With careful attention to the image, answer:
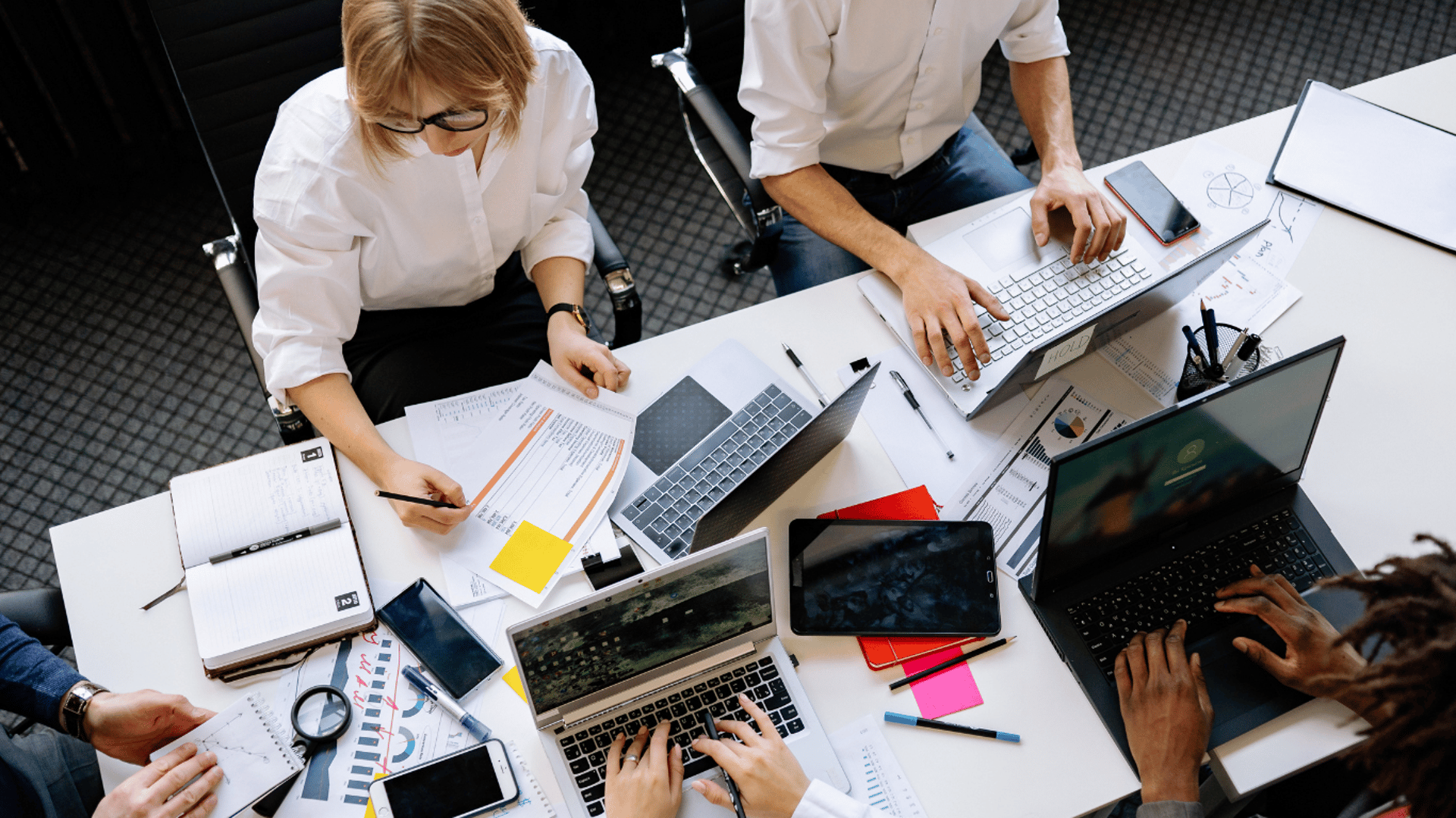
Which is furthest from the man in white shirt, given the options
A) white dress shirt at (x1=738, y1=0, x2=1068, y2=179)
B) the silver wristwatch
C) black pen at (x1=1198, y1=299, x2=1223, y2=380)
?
the silver wristwatch

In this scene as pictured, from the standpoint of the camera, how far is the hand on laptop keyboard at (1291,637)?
1.28 m

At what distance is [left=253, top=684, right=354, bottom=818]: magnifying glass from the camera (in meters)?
1.25

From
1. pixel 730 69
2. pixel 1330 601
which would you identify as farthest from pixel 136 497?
pixel 1330 601

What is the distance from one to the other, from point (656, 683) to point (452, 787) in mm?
278

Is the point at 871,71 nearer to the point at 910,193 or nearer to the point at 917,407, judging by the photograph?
the point at 910,193

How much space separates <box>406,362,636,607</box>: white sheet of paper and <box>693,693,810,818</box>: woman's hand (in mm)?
325

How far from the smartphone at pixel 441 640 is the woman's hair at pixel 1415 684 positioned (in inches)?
39.7

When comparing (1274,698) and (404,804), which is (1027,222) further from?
(404,804)

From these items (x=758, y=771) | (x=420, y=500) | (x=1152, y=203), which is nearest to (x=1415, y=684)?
(x=758, y=771)

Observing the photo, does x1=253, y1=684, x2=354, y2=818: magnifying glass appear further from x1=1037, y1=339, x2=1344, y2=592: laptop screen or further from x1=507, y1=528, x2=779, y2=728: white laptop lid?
x1=1037, y1=339, x2=1344, y2=592: laptop screen

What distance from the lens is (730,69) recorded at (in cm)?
196

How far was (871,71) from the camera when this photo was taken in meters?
1.76

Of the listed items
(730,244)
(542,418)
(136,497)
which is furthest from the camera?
(730,244)

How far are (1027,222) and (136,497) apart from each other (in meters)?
1.98
